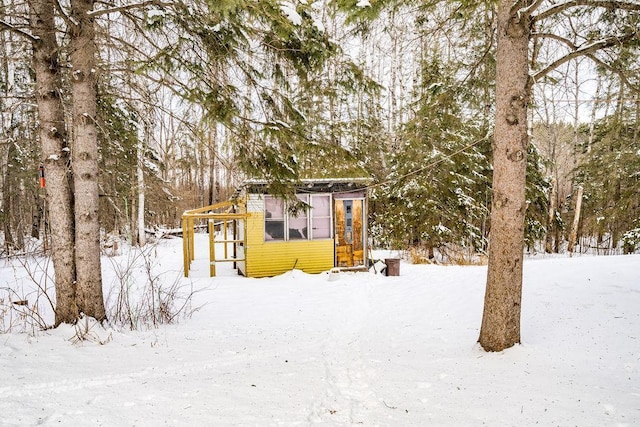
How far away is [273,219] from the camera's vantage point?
1101 cm

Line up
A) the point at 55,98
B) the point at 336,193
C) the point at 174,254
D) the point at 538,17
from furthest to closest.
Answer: the point at 174,254, the point at 336,193, the point at 55,98, the point at 538,17

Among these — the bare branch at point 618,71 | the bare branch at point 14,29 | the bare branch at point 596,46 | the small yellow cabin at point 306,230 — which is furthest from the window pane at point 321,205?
the bare branch at point 618,71

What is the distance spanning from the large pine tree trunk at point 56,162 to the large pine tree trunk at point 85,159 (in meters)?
0.14

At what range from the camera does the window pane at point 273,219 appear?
36.0 ft

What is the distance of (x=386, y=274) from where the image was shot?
10.3m

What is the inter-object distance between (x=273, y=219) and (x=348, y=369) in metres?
7.47

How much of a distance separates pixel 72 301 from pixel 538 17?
6.25m

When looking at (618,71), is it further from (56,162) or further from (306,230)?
(306,230)

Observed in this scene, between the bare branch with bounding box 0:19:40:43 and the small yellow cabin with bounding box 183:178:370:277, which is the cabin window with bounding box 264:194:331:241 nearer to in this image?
the small yellow cabin with bounding box 183:178:370:277

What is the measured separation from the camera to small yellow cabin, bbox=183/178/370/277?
1074cm

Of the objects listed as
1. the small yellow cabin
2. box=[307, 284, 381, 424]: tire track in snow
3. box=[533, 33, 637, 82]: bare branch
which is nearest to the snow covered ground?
box=[307, 284, 381, 424]: tire track in snow

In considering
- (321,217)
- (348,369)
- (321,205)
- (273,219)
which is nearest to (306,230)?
(321,217)

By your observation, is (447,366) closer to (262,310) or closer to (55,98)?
(262,310)

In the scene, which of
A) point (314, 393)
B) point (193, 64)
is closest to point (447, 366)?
point (314, 393)
